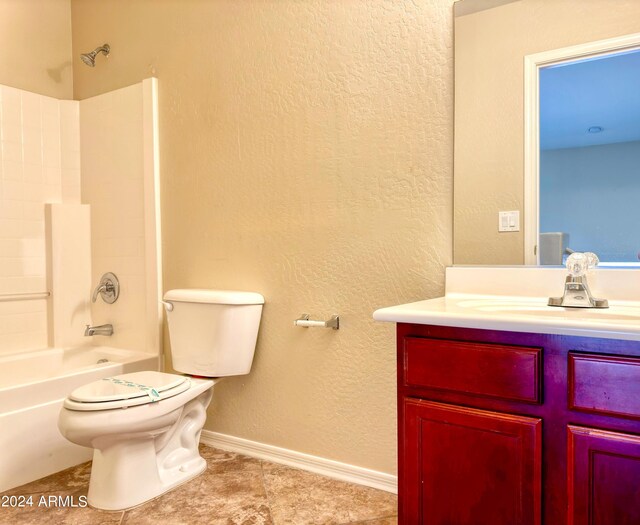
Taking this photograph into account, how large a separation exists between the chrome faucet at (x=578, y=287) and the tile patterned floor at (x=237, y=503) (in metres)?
0.96

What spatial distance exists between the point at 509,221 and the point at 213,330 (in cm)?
127

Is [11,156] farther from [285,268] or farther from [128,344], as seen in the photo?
[285,268]

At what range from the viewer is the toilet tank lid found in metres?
2.05

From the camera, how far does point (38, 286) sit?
2.68m

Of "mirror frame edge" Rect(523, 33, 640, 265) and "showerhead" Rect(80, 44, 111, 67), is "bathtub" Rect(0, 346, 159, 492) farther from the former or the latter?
"mirror frame edge" Rect(523, 33, 640, 265)

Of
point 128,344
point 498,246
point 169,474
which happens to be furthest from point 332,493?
point 128,344

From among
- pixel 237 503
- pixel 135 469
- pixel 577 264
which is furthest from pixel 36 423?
pixel 577 264

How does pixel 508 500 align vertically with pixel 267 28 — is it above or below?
below

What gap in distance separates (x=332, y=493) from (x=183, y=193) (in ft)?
5.17

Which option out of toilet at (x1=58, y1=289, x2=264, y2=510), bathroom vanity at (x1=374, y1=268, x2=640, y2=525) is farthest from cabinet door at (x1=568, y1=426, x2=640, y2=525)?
toilet at (x1=58, y1=289, x2=264, y2=510)

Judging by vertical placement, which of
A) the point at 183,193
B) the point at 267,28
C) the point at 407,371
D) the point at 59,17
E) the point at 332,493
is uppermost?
the point at 59,17

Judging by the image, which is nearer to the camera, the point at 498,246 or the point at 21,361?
the point at 498,246

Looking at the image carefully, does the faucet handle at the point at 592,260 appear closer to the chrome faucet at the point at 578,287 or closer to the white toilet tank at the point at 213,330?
the chrome faucet at the point at 578,287

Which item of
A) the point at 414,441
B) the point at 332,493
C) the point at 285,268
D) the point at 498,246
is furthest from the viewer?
the point at 285,268
